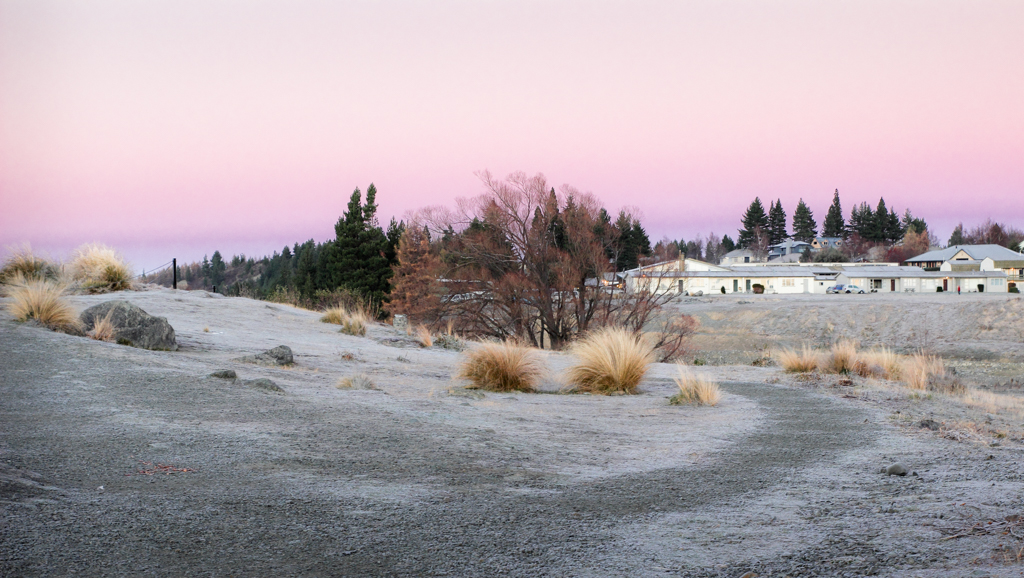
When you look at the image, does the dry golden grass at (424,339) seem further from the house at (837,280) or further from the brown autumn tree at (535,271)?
the house at (837,280)

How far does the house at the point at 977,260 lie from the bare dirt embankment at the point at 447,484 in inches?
3883

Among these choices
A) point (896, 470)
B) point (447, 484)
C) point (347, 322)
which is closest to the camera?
point (447, 484)

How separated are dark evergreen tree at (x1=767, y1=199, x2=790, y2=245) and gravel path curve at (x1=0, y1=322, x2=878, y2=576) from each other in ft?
510

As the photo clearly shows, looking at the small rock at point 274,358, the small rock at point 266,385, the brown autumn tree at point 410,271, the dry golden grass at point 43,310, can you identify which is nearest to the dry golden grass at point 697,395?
the small rock at point 266,385

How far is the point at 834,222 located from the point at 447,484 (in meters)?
167

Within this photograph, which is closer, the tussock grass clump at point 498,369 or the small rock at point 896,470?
the small rock at point 896,470

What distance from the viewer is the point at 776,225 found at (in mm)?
153875

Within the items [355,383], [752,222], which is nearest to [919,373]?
[355,383]

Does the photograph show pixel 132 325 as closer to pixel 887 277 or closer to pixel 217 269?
pixel 887 277

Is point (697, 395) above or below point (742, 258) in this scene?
below

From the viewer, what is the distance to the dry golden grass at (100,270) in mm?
19719

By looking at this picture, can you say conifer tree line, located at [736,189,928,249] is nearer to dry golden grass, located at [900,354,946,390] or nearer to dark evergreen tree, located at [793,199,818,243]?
dark evergreen tree, located at [793,199,818,243]

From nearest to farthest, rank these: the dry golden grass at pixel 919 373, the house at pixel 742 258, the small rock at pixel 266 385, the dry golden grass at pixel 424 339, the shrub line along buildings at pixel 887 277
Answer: the small rock at pixel 266 385, the dry golden grass at pixel 919 373, the dry golden grass at pixel 424 339, the shrub line along buildings at pixel 887 277, the house at pixel 742 258

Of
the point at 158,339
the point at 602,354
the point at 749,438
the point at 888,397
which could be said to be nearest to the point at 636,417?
the point at 749,438
